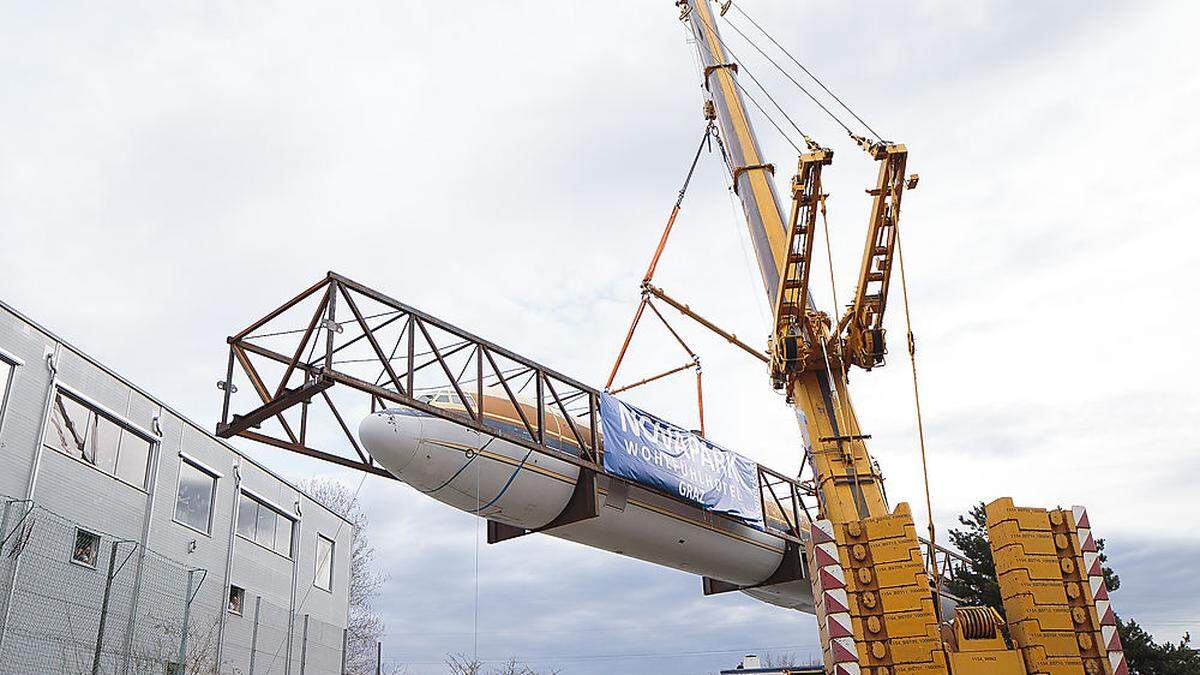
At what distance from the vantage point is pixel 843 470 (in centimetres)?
1341

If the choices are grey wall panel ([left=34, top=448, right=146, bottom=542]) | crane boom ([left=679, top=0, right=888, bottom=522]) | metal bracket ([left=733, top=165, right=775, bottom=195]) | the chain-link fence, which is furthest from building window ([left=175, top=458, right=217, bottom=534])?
crane boom ([left=679, top=0, right=888, bottom=522])

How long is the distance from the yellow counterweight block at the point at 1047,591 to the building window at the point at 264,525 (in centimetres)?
1912

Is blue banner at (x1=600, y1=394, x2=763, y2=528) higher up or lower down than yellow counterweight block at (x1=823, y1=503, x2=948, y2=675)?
higher up

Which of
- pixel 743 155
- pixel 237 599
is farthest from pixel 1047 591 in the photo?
pixel 237 599

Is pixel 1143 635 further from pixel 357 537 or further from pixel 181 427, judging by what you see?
pixel 357 537

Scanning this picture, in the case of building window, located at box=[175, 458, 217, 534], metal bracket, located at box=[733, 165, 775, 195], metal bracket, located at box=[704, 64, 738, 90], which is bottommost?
building window, located at box=[175, 458, 217, 534]

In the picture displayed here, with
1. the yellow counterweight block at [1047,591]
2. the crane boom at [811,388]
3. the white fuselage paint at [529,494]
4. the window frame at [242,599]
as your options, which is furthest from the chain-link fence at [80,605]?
the yellow counterweight block at [1047,591]

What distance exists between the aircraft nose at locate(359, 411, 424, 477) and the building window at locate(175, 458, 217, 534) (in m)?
9.92

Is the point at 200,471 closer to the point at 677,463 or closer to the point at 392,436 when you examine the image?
the point at 392,436

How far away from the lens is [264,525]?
24.1 m

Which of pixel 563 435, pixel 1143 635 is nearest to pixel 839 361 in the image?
pixel 563 435

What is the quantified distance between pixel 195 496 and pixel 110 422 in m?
3.66

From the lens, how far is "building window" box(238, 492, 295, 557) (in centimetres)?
2303

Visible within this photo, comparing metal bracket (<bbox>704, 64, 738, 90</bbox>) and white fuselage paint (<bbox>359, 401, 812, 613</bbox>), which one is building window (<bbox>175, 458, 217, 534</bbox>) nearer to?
white fuselage paint (<bbox>359, 401, 812, 613</bbox>)
